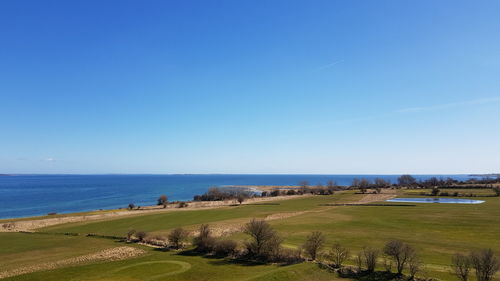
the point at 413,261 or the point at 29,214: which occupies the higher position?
the point at 413,261

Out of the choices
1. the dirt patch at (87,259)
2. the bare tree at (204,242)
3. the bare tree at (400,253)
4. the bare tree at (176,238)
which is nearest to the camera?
the bare tree at (400,253)

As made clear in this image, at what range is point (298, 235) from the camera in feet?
175

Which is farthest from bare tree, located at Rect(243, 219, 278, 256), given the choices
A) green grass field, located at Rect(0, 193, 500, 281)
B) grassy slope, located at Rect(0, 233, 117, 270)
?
grassy slope, located at Rect(0, 233, 117, 270)

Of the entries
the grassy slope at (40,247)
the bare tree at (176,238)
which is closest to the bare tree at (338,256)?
the bare tree at (176,238)

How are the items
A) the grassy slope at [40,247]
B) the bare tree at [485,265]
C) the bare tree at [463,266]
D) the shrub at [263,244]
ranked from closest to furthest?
1. the bare tree at [485,265]
2. the bare tree at [463,266]
3. the shrub at [263,244]
4. the grassy slope at [40,247]

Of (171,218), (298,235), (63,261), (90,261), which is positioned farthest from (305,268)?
(171,218)

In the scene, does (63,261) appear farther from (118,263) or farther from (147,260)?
(147,260)

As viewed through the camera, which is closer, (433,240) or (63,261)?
(63,261)

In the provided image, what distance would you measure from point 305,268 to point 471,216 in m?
59.1

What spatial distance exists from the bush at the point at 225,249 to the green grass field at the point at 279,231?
8.98 ft

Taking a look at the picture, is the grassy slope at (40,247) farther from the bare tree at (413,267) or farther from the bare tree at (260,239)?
the bare tree at (413,267)

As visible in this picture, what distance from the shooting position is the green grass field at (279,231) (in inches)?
1320

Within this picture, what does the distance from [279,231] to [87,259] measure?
3330 cm

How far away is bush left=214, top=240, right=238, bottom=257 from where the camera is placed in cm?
4247
